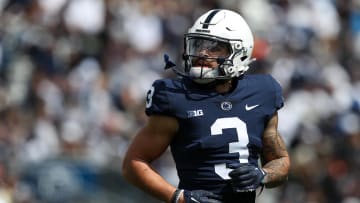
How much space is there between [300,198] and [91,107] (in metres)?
2.58

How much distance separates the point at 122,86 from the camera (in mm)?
13094

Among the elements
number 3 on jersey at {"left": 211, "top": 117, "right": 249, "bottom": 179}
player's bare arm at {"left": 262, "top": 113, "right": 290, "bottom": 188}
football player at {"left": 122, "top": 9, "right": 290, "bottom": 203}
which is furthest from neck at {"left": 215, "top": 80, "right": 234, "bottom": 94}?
player's bare arm at {"left": 262, "top": 113, "right": 290, "bottom": 188}

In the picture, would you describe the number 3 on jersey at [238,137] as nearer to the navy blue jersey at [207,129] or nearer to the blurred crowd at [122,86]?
the navy blue jersey at [207,129]

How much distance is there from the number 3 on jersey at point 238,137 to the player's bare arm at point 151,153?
0.69 ft

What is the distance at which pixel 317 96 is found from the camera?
44.3 ft

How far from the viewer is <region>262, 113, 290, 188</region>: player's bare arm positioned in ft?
19.2

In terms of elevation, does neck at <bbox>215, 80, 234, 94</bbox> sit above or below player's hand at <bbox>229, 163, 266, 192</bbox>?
above

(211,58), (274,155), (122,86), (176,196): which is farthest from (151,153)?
(122,86)

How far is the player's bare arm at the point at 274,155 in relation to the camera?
5867 millimetres

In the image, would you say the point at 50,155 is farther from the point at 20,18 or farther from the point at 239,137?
the point at 239,137

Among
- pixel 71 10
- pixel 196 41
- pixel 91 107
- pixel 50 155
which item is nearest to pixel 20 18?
pixel 71 10

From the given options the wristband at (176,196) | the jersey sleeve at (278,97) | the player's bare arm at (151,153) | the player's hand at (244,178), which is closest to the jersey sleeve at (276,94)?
the jersey sleeve at (278,97)

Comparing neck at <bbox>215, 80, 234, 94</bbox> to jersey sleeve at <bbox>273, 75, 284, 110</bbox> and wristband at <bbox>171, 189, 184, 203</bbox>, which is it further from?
wristband at <bbox>171, 189, 184, 203</bbox>

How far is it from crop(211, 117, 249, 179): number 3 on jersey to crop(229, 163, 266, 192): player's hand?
82 millimetres
